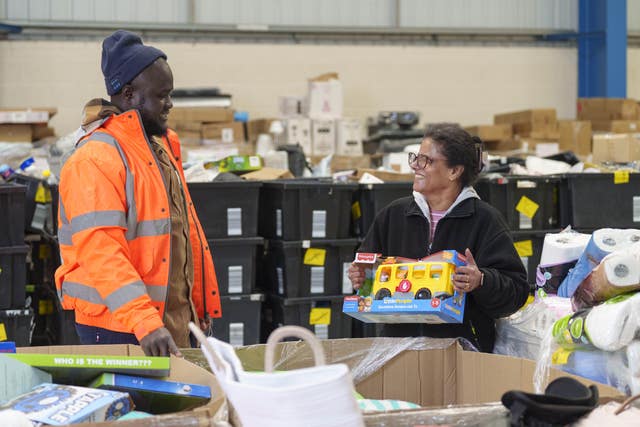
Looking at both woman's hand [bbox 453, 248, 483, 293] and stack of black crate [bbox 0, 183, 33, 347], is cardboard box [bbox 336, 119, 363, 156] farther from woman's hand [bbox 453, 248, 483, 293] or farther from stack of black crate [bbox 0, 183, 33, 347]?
woman's hand [bbox 453, 248, 483, 293]

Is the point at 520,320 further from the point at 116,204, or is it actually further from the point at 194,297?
the point at 116,204

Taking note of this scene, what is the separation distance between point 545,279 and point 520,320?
15 cm

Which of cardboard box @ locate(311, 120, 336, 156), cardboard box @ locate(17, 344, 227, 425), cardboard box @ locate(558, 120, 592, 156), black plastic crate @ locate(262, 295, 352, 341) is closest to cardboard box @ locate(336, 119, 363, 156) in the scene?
cardboard box @ locate(311, 120, 336, 156)

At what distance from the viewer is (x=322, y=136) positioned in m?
9.94

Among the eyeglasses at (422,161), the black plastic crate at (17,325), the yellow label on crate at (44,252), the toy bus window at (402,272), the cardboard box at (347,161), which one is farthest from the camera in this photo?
the cardboard box at (347,161)

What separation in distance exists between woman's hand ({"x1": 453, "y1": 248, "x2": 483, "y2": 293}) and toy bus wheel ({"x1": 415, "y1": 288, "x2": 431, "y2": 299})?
0.08 metres

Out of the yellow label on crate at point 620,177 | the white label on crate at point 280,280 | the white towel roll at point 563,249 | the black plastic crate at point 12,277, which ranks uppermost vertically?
the yellow label on crate at point 620,177

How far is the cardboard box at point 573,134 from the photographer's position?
1039 centimetres

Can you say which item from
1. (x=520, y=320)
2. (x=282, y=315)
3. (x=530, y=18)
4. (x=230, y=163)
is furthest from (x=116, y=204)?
(x=530, y=18)

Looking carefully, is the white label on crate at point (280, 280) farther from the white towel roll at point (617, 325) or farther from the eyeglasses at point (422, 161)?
the white towel roll at point (617, 325)

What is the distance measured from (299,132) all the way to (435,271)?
285 inches

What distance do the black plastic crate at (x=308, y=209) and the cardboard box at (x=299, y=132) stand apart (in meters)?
4.02

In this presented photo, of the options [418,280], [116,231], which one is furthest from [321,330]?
[116,231]

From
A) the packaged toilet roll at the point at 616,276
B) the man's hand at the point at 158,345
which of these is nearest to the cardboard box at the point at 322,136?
the man's hand at the point at 158,345
